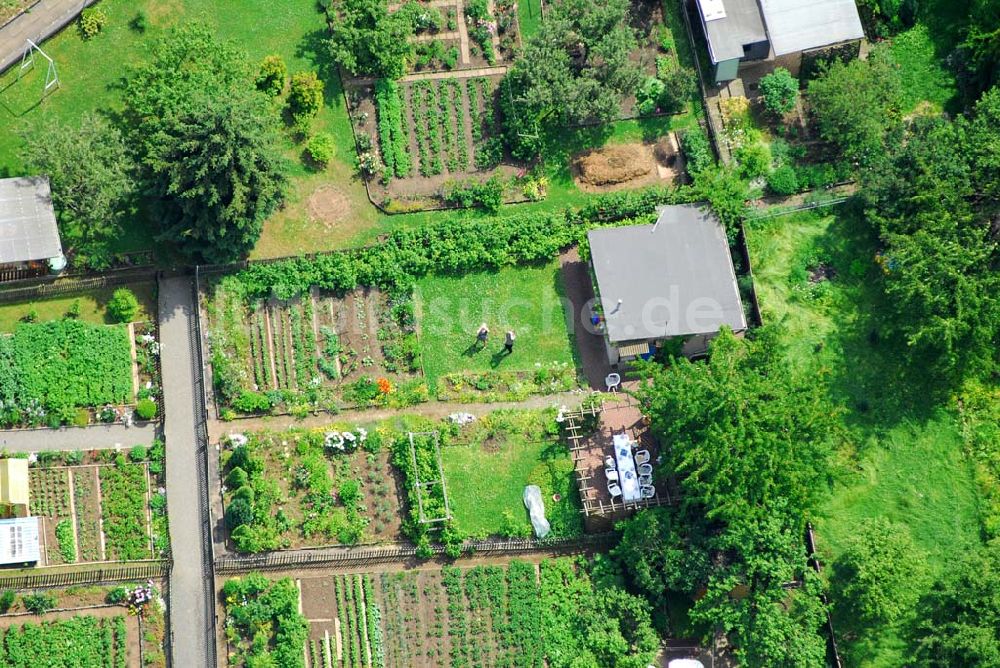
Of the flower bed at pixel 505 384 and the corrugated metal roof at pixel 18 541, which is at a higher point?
the flower bed at pixel 505 384

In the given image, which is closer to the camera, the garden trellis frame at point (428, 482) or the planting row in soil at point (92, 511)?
the planting row in soil at point (92, 511)

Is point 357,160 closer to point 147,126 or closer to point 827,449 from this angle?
point 147,126

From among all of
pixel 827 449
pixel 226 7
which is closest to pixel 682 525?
pixel 827 449

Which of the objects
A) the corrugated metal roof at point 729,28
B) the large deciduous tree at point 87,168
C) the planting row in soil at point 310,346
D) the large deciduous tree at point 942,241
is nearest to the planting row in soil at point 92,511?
the planting row in soil at point 310,346

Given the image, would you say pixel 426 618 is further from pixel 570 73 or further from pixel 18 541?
pixel 570 73

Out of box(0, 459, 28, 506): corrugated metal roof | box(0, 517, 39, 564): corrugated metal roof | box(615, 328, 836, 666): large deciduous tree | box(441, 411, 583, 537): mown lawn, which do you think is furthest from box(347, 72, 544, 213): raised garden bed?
box(0, 517, 39, 564): corrugated metal roof

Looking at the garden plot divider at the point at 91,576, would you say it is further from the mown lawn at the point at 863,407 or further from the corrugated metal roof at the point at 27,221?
the mown lawn at the point at 863,407

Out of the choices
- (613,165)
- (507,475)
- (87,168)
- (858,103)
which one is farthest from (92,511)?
(858,103)
